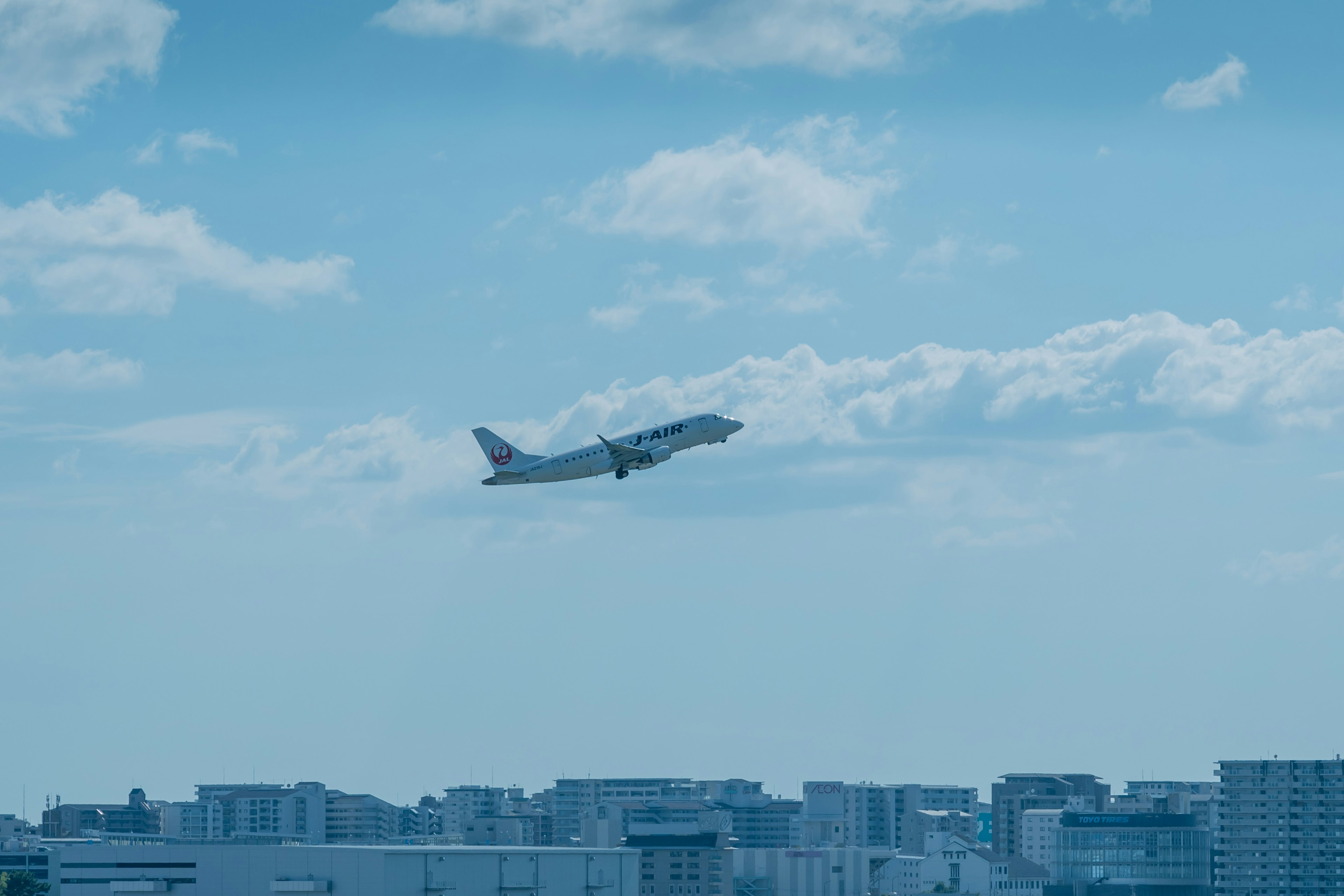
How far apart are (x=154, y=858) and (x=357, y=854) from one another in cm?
1734

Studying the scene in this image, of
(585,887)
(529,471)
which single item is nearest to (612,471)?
(529,471)

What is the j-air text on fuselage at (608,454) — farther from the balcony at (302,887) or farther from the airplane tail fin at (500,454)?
the balcony at (302,887)

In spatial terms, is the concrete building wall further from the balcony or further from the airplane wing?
the airplane wing

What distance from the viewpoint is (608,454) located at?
162250mm

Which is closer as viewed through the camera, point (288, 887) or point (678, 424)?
point (288, 887)

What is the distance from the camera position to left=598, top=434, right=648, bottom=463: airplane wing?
161000mm

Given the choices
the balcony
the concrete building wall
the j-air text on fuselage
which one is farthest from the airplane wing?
the balcony

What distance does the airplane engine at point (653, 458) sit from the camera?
16200 centimetres

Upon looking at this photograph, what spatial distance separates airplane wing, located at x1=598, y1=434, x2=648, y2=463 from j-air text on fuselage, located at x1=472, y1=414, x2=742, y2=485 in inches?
1.2

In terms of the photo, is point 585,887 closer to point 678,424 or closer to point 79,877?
point 79,877

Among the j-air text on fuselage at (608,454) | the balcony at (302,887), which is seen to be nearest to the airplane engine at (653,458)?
the j-air text on fuselage at (608,454)

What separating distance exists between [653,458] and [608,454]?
4119 millimetres

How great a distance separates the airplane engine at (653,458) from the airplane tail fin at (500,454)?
920 cm

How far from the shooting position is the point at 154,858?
125938 millimetres
